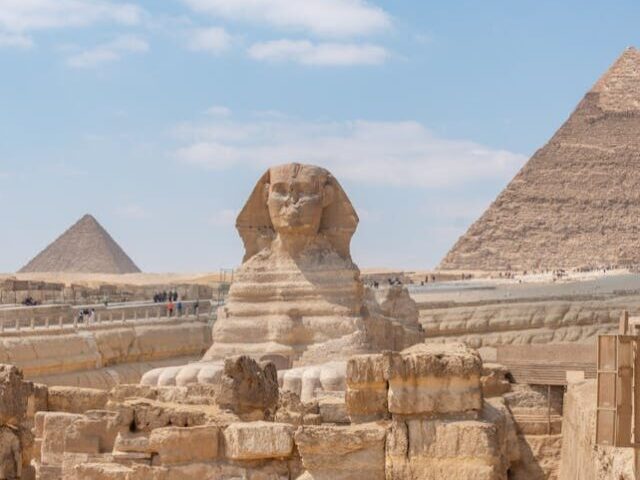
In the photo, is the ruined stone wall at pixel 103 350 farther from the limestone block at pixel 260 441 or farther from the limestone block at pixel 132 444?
the limestone block at pixel 260 441

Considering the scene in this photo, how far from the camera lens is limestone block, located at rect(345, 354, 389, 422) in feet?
20.1

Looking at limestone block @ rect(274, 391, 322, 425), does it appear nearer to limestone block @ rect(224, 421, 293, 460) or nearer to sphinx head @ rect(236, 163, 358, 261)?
limestone block @ rect(224, 421, 293, 460)

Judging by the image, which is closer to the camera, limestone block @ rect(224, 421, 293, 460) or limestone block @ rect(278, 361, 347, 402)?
limestone block @ rect(224, 421, 293, 460)

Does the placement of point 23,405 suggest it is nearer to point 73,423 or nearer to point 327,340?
point 73,423

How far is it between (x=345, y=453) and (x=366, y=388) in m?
0.28

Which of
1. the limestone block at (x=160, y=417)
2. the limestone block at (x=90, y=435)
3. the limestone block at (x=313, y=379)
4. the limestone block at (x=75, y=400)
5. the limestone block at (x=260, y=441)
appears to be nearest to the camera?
the limestone block at (x=260, y=441)

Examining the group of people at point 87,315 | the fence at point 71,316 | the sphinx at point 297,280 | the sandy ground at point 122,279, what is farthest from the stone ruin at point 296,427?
the sandy ground at point 122,279

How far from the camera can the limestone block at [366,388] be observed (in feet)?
20.1

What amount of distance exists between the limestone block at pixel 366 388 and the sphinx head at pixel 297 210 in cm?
1595

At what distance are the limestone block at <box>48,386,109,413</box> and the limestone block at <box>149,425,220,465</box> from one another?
7.55ft

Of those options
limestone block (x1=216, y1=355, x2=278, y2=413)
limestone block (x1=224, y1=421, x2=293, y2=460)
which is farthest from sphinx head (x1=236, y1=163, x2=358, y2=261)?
limestone block (x1=224, y1=421, x2=293, y2=460)

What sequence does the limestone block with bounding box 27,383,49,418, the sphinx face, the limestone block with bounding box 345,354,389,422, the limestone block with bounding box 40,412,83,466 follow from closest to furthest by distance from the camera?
the limestone block with bounding box 345,354,389,422 < the limestone block with bounding box 40,412,83,466 < the limestone block with bounding box 27,383,49,418 < the sphinx face

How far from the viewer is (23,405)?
6793mm

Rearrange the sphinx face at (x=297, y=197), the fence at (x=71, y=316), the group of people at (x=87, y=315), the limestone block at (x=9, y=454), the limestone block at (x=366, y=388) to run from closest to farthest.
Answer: the limestone block at (x=366, y=388) → the limestone block at (x=9, y=454) → the sphinx face at (x=297, y=197) → the fence at (x=71, y=316) → the group of people at (x=87, y=315)
